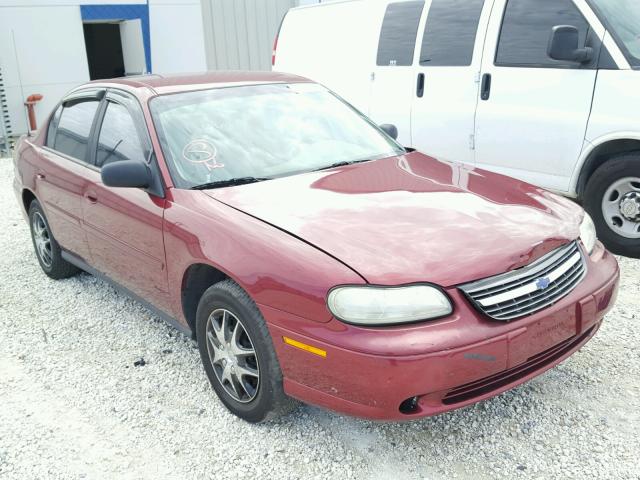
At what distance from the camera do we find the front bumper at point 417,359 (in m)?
2.24

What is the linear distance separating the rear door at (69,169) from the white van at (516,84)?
8.35 ft

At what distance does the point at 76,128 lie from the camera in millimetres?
4215

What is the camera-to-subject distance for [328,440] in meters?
2.77

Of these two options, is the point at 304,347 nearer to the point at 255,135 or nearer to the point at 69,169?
the point at 255,135

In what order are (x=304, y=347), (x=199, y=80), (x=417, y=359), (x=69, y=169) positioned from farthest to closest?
(x=69, y=169), (x=199, y=80), (x=304, y=347), (x=417, y=359)

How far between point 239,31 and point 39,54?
4.57 metres

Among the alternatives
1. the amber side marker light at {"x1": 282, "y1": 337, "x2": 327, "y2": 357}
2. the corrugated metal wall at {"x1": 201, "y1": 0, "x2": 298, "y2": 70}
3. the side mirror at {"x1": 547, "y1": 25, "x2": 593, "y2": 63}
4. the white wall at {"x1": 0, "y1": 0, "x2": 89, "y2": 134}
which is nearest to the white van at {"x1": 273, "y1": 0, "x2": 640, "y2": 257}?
the side mirror at {"x1": 547, "y1": 25, "x2": 593, "y2": 63}

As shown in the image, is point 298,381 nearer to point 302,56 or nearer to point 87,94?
point 87,94

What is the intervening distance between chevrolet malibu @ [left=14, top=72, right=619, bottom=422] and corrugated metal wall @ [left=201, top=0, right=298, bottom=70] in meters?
11.0

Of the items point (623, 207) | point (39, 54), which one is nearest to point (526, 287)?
point (623, 207)

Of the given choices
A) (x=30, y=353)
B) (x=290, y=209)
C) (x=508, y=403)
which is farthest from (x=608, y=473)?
(x=30, y=353)

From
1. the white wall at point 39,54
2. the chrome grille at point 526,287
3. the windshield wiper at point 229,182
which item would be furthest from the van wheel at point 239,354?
the white wall at point 39,54

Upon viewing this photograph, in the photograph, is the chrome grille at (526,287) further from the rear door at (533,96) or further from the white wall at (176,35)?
the white wall at (176,35)

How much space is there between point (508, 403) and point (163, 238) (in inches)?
74.2
